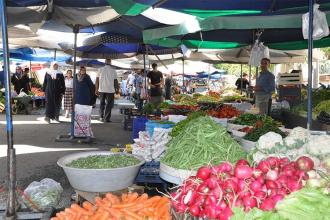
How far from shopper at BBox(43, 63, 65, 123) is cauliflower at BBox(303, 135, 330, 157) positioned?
11.6 metres

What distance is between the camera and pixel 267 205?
2.45m

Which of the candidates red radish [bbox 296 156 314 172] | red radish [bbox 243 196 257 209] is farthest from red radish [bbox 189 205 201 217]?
red radish [bbox 296 156 314 172]

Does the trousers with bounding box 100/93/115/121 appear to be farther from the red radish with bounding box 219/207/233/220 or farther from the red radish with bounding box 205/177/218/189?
the red radish with bounding box 219/207/233/220

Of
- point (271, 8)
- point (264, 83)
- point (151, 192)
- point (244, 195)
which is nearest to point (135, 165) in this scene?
point (151, 192)

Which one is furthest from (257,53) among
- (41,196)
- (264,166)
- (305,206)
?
(305,206)

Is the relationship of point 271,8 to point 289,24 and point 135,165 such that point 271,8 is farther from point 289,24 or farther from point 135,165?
point 135,165

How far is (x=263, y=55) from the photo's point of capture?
8.95 meters

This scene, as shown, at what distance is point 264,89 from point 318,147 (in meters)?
6.86

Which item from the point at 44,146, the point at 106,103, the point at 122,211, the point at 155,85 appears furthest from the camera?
the point at 106,103

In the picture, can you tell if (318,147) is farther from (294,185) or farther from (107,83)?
(107,83)

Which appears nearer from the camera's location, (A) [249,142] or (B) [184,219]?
(B) [184,219]

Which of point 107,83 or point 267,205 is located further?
point 107,83

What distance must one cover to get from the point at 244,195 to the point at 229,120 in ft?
15.0

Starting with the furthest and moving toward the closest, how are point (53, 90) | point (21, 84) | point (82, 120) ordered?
point (21, 84)
point (53, 90)
point (82, 120)
